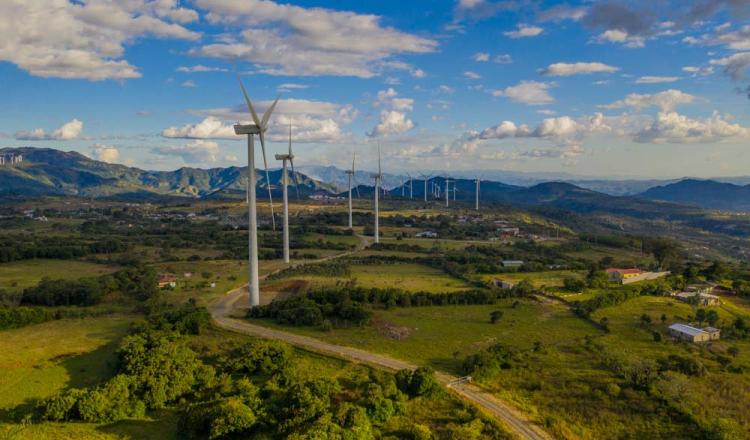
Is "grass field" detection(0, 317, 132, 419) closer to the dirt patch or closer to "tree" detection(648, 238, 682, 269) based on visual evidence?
the dirt patch

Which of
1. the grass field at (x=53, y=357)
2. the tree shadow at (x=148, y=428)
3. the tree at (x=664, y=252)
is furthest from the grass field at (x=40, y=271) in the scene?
the tree at (x=664, y=252)

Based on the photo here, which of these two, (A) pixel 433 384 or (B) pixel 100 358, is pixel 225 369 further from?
(A) pixel 433 384

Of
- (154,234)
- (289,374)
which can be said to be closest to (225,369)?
(289,374)

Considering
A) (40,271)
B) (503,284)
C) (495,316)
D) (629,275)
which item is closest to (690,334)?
(495,316)

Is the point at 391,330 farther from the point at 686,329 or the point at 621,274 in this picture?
the point at 621,274

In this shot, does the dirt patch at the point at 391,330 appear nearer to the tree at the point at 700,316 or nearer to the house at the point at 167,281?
the tree at the point at 700,316

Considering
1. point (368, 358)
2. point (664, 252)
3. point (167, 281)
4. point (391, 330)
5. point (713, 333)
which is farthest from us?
point (664, 252)
